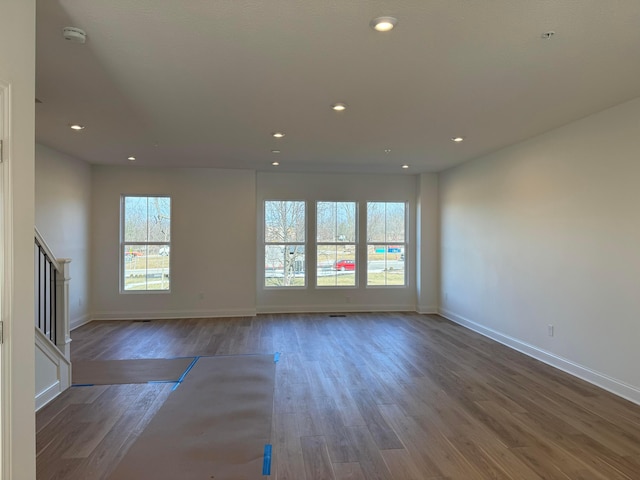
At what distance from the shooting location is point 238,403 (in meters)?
3.30

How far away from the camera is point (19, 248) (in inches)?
67.6

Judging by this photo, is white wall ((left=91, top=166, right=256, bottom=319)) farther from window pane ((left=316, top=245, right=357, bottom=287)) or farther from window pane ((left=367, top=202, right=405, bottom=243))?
window pane ((left=367, top=202, right=405, bottom=243))

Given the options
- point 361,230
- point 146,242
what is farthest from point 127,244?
point 361,230

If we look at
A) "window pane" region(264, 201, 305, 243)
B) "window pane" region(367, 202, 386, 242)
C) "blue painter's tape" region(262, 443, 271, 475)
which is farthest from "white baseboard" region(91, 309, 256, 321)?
"blue painter's tape" region(262, 443, 271, 475)

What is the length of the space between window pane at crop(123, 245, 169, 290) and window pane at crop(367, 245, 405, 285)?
12.6 ft

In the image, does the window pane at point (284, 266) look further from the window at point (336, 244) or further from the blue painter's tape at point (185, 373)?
the blue painter's tape at point (185, 373)

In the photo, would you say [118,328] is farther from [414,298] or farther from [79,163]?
[414,298]

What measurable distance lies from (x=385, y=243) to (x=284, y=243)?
2002 millimetres

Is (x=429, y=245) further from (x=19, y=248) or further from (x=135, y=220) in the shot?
(x=19, y=248)

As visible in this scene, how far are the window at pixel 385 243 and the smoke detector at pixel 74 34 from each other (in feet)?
19.1

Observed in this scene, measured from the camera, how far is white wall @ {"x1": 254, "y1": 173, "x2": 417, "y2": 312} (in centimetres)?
731

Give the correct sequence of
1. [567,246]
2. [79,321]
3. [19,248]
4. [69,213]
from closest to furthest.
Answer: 1. [19,248]
2. [567,246]
3. [69,213]
4. [79,321]

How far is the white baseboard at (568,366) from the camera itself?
344cm

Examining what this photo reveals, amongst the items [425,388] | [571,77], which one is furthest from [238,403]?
[571,77]
